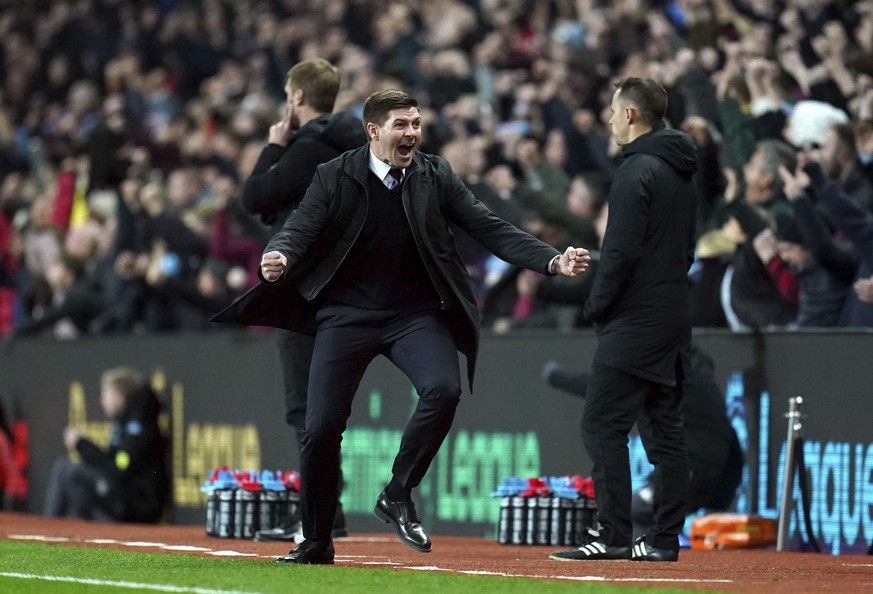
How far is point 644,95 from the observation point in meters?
8.81

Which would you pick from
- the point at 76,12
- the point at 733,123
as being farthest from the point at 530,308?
the point at 76,12

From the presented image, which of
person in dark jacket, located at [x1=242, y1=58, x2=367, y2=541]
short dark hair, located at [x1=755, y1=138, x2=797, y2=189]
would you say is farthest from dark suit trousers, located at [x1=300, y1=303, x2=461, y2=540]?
short dark hair, located at [x1=755, y1=138, x2=797, y2=189]

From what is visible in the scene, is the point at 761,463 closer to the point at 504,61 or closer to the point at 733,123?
the point at 733,123

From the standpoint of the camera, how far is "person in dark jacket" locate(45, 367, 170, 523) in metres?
14.1

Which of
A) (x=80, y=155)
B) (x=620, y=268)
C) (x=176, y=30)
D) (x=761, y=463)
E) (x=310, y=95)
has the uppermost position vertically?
(x=176, y=30)

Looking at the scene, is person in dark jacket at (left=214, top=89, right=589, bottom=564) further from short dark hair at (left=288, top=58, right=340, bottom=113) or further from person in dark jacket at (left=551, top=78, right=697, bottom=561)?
short dark hair at (left=288, top=58, right=340, bottom=113)

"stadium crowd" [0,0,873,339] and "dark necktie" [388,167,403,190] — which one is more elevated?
"stadium crowd" [0,0,873,339]

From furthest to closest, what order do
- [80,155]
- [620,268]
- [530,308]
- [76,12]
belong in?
[76,12], [80,155], [530,308], [620,268]

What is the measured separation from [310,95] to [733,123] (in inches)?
147

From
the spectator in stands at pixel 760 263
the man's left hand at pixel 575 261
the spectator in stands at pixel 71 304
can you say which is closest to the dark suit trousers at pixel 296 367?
the man's left hand at pixel 575 261

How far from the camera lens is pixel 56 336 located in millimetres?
15797

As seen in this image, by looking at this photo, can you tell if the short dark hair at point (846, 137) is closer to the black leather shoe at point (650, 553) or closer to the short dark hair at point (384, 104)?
the black leather shoe at point (650, 553)

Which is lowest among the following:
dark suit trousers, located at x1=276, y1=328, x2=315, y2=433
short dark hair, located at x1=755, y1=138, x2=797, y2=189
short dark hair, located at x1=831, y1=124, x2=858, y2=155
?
dark suit trousers, located at x1=276, y1=328, x2=315, y2=433

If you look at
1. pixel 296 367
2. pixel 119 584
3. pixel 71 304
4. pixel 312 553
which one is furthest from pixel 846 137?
pixel 71 304
